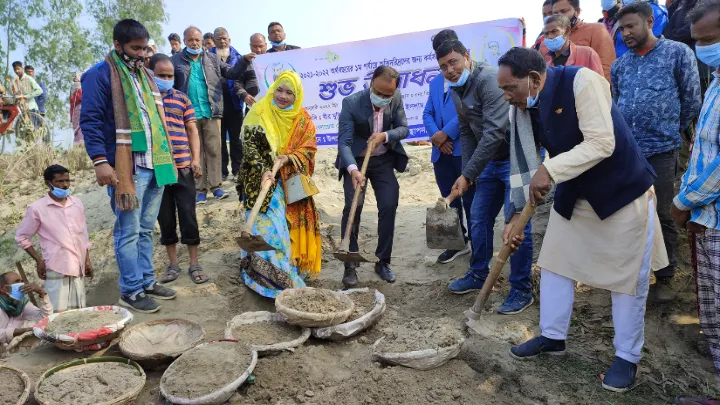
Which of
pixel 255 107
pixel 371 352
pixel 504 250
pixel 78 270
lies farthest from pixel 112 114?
pixel 504 250

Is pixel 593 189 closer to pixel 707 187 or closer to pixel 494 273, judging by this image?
pixel 707 187

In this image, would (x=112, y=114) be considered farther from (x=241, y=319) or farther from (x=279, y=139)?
(x=241, y=319)

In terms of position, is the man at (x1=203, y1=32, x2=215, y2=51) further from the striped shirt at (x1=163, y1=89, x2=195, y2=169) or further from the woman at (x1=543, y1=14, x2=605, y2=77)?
the woman at (x1=543, y1=14, x2=605, y2=77)

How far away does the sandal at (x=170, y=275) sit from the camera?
4266 mm

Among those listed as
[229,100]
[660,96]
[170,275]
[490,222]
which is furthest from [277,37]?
[660,96]

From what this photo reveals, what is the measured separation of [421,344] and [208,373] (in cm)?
121

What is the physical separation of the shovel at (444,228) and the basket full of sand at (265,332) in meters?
1.39

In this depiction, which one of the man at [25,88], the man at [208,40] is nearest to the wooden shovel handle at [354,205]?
the man at [208,40]

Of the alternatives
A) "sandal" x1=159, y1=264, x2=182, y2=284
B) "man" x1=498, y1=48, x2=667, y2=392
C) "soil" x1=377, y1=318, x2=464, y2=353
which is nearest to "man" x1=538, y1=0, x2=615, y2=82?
"man" x1=498, y1=48, x2=667, y2=392

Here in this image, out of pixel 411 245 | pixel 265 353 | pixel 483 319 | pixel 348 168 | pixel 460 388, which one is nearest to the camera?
pixel 460 388

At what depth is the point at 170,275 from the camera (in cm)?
430

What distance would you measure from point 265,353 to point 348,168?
1675mm

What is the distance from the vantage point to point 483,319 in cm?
335

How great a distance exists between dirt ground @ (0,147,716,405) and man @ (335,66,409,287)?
503 mm
